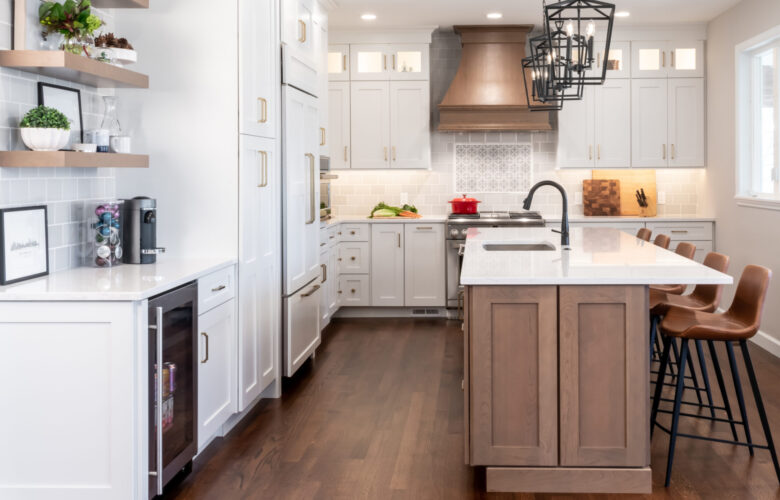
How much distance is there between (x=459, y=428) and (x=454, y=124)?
3.92 metres

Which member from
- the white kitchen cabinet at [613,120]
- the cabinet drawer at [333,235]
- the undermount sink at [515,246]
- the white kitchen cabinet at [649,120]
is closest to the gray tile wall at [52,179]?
the undermount sink at [515,246]

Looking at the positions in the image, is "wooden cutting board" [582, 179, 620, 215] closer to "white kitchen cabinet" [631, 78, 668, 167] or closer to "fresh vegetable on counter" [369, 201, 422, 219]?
"white kitchen cabinet" [631, 78, 668, 167]

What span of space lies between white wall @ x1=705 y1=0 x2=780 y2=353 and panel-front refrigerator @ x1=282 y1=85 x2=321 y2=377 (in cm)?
334

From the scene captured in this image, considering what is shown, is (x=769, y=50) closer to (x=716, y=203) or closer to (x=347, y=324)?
(x=716, y=203)

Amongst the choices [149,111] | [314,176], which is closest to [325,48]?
[314,176]

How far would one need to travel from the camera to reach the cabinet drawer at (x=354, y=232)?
7188mm

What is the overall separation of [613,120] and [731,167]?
1218mm

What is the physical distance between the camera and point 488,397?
3.11 meters

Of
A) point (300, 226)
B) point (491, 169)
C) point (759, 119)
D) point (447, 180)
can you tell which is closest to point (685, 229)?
point (759, 119)

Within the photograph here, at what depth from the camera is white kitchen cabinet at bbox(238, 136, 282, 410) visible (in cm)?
391

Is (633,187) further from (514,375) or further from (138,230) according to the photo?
(138,230)

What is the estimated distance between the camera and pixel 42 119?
9.65 ft

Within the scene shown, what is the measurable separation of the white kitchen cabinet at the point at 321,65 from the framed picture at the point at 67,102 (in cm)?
234

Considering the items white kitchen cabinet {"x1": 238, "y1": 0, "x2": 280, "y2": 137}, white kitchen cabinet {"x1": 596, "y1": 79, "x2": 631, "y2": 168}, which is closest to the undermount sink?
white kitchen cabinet {"x1": 238, "y1": 0, "x2": 280, "y2": 137}
